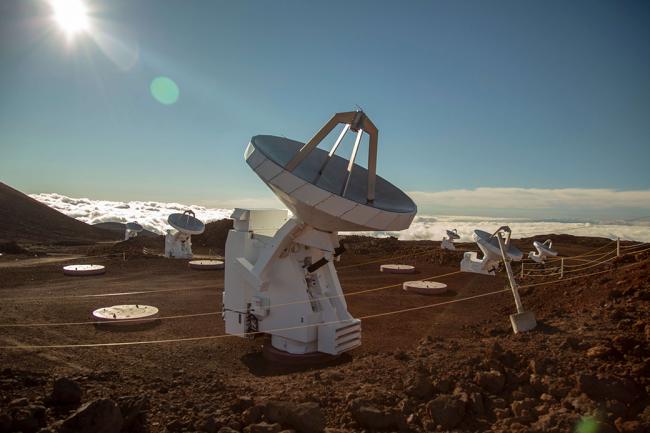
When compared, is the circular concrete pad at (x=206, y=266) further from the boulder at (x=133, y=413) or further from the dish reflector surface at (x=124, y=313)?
the boulder at (x=133, y=413)

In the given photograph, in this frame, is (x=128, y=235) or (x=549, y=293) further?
(x=128, y=235)

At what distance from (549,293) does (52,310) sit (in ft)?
60.6

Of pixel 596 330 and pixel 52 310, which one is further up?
pixel 596 330

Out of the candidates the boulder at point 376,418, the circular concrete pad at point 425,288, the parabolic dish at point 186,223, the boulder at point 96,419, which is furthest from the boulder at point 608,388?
the parabolic dish at point 186,223

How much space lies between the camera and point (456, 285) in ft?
75.0

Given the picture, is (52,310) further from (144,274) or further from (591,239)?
(591,239)

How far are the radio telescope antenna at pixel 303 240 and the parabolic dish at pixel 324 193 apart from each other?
0.02 meters

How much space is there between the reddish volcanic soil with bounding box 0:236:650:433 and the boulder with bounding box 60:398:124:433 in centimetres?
2

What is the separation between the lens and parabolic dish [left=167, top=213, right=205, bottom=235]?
32.1m

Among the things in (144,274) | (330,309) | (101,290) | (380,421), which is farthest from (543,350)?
(144,274)

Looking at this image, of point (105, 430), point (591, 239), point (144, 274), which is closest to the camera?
point (105, 430)

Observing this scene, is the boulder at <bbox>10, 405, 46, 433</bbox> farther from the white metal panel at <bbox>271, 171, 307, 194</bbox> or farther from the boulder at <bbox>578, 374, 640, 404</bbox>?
the boulder at <bbox>578, 374, 640, 404</bbox>

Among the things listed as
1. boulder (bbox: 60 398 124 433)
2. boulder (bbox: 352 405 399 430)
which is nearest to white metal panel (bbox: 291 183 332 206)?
boulder (bbox: 352 405 399 430)

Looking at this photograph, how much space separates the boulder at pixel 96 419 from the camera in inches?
202
